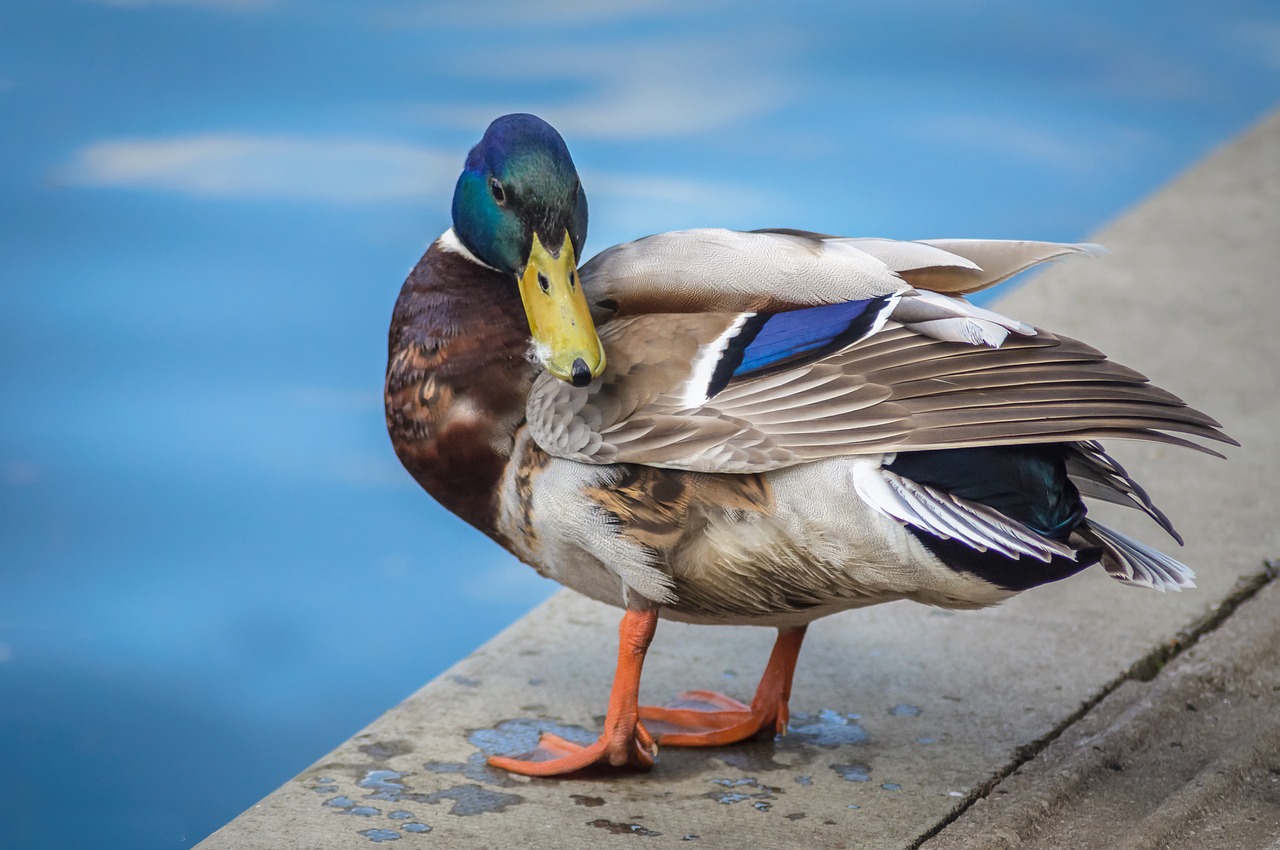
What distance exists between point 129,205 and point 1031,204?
4.06 meters

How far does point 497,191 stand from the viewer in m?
2.23

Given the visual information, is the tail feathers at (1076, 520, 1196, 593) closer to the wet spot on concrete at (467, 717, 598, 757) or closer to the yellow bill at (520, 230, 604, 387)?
the yellow bill at (520, 230, 604, 387)

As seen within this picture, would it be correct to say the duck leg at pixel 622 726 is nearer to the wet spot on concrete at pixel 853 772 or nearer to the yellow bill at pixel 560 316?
the wet spot on concrete at pixel 853 772

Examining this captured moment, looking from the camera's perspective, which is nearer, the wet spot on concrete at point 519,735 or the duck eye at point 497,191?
the duck eye at point 497,191

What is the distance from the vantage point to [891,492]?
2.00 metres

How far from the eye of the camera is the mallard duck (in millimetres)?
1989

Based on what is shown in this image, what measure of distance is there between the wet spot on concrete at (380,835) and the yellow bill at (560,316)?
0.68m

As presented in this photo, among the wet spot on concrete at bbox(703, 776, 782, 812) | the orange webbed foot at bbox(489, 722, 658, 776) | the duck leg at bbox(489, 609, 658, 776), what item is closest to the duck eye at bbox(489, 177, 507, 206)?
the duck leg at bbox(489, 609, 658, 776)

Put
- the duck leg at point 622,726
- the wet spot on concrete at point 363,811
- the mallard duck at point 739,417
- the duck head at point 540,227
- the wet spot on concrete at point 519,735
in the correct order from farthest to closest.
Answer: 1. the wet spot on concrete at point 519,735
2. the duck leg at point 622,726
3. the wet spot on concrete at point 363,811
4. the duck head at point 540,227
5. the mallard duck at point 739,417

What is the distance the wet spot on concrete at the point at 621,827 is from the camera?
7.14 feet

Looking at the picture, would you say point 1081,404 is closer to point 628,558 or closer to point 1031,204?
point 628,558

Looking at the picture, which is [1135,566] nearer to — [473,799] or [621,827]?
[621,827]

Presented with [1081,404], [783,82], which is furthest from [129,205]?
[1081,404]

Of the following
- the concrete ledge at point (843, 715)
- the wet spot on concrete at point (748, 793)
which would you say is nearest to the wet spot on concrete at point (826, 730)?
the concrete ledge at point (843, 715)
